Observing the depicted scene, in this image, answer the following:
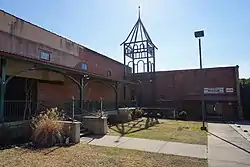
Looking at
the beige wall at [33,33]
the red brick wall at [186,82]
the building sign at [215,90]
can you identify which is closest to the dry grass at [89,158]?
the beige wall at [33,33]

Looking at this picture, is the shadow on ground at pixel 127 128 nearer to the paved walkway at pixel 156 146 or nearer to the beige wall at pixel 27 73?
the paved walkway at pixel 156 146

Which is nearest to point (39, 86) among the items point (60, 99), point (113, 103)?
point (60, 99)

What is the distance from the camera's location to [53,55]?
17.4 metres

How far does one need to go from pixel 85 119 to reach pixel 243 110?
2307cm

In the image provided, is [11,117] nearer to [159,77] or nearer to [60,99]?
[60,99]

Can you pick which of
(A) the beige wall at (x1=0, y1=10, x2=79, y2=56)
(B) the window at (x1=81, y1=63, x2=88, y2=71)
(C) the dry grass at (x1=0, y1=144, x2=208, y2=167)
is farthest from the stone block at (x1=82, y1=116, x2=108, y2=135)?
(B) the window at (x1=81, y1=63, x2=88, y2=71)

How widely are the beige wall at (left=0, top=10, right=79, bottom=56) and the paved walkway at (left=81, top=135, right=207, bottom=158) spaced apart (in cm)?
907

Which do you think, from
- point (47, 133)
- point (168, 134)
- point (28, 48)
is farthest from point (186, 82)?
point (47, 133)

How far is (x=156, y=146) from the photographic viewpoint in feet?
29.3

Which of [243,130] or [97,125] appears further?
[243,130]

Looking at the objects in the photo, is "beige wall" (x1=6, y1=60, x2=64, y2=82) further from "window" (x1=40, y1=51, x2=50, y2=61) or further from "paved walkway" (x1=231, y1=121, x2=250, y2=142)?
"paved walkway" (x1=231, y1=121, x2=250, y2=142)

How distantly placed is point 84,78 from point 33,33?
4.93m

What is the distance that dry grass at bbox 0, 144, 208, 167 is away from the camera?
246 inches

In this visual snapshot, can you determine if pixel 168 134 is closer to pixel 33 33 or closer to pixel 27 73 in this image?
pixel 27 73
